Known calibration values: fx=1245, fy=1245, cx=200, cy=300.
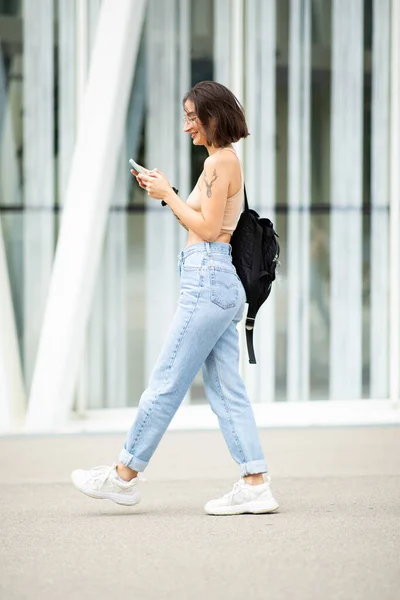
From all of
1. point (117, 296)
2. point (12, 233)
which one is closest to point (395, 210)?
point (117, 296)

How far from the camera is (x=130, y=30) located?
8711 millimetres

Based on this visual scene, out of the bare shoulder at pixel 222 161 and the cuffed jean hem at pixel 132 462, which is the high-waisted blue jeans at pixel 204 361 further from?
the bare shoulder at pixel 222 161

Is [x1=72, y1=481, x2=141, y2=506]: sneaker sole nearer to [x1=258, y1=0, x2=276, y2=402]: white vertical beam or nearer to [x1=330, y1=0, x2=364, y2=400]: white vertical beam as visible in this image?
[x1=258, y1=0, x2=276, y2=402]: white vertical beam

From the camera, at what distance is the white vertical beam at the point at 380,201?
9.24m

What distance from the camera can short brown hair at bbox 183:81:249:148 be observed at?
18.3 ft

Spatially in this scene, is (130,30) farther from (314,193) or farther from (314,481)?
(314,481)

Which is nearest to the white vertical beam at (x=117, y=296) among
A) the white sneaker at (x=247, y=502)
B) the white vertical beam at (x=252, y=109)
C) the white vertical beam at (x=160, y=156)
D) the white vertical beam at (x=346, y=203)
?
the white vertical beam at (x=160, y=156)

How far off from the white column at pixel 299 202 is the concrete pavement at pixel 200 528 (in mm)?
1301

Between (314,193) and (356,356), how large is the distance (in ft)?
4.16

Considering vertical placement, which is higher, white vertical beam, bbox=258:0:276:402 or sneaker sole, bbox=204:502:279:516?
white vertical beam, bbox=258:0:276:402

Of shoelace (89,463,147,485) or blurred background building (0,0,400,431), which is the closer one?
shoelace (89,463,147,485)

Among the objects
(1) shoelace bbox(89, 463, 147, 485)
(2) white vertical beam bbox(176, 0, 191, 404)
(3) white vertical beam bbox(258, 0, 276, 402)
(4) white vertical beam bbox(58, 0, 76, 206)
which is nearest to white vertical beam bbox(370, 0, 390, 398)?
(3) white vertical beam bbox(258, 0, 276, 402)

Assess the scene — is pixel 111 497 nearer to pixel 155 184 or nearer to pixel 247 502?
pixel 247 502

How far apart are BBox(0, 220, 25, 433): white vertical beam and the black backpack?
3.12 meters
